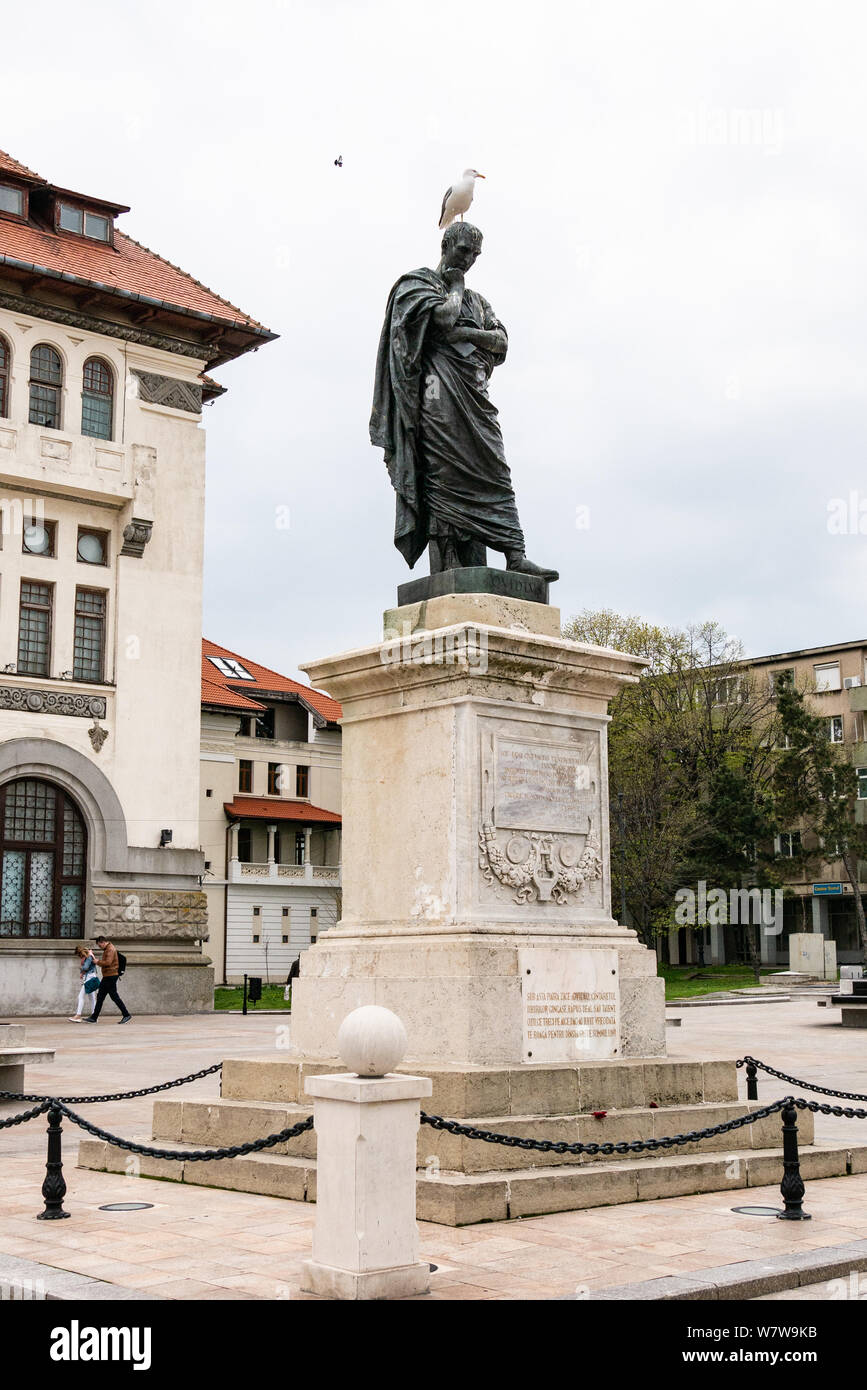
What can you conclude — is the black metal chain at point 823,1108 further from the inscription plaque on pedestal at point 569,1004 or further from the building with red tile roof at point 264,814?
the building with red tile roof at point 264,814

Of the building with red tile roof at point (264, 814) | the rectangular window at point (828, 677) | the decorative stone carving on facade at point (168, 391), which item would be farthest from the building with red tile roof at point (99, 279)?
the rectangular window at point (828, 677)

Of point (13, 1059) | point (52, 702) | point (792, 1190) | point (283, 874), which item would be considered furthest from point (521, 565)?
point (283, 874)

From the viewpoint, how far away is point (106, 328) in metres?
32.4

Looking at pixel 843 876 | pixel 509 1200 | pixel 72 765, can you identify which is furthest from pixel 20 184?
pixel 843 876

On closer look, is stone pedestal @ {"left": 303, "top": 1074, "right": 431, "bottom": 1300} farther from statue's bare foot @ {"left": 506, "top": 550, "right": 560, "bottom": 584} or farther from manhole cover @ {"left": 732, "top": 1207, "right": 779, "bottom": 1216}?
statue's bare foot @ {"left": 506, "top": 550, "right": 560, "bottom": 584}

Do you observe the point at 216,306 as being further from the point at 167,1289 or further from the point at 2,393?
the point at 167,1289

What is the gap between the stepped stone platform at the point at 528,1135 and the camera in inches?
290

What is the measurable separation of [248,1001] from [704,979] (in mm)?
21521

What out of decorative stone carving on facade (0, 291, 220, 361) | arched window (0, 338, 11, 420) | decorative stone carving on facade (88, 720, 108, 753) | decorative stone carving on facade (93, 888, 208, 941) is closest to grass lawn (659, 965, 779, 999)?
decorative stone carving on facade (93, 888, 208, 941)

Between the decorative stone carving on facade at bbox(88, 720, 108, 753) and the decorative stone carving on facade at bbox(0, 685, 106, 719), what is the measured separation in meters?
0.23

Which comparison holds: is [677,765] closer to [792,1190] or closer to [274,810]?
[274,810]

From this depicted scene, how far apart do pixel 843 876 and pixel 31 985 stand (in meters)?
42.9

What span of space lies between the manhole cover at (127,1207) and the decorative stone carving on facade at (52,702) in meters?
23.5

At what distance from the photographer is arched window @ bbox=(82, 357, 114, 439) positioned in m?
32.1
